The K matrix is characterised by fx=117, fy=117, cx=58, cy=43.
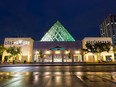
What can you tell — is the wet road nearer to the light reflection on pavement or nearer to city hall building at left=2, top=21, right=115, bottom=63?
the light reflection on pavement

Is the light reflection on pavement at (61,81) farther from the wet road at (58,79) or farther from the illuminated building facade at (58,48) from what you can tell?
the illuminated building facade at (58,48)

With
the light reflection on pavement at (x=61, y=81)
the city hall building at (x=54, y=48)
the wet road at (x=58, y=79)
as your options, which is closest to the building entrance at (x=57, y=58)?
the city hall building at (x=54, y=48)

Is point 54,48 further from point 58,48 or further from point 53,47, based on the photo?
point 58,48

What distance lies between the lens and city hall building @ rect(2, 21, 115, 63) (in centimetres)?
5066

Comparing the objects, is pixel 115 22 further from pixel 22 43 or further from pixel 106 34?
pixel 22 43

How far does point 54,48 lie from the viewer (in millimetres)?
53375

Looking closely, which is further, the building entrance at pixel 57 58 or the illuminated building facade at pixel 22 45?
the building entrance at pixel 57 58

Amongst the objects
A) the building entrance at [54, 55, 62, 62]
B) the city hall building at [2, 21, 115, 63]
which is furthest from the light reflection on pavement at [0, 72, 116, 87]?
the building entrance at [54, 55, 62, 62]

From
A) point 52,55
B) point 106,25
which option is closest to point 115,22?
point 106,25

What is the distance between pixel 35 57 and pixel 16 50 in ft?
34.6

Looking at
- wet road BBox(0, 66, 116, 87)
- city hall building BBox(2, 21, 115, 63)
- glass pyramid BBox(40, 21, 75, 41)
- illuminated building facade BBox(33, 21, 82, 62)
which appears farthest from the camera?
glass pyramid BBox(40, 21, 75, 41)

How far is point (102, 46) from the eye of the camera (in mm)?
41438

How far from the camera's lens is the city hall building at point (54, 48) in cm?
5066

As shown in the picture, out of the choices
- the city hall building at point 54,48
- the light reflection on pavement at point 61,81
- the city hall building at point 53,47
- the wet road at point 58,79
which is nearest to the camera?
the light reflection on pavement at point 61,81
